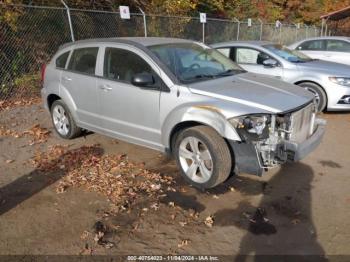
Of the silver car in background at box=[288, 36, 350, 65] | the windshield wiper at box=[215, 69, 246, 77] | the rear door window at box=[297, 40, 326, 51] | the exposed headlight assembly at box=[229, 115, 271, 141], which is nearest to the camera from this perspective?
the exposed headlight assembly at box=[229, 115, 271, 141]

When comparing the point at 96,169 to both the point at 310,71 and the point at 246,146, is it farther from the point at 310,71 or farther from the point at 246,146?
the point at 310,71

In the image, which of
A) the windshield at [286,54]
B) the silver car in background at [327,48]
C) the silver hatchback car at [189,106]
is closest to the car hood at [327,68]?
the windshield at [286,54]

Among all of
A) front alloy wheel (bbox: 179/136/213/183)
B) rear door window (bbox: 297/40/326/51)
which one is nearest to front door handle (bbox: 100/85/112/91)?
front alloy wheel (bbox: 179/136/213/183)

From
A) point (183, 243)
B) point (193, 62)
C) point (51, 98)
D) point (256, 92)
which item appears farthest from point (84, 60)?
point (183, 243)

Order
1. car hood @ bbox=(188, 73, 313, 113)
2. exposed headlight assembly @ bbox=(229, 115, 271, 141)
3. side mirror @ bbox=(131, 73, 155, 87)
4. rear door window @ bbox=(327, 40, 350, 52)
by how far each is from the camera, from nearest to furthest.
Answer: exposed headlight assembly @ bbox=(229, 115, 271, 141)
car hood @ bbox=(188, 73, 313, 113)
side mirror @ bbox=(131, 73, 155, 87)
rear door window @ bbox=(327, 40, 350, 52)

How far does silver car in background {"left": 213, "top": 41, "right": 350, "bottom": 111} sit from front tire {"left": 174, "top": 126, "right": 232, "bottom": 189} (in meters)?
3.97

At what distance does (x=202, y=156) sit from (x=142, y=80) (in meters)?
1.23

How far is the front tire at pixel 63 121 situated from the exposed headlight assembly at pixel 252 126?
3300mm

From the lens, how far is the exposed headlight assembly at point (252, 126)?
4176mm

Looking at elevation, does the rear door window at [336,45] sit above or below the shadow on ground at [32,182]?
above

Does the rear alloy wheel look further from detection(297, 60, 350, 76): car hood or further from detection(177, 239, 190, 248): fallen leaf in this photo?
detection(177, 239, 190, 248): fallen leaf

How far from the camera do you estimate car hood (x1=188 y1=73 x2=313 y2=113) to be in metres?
4.34

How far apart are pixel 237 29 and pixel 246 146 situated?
1571 cm

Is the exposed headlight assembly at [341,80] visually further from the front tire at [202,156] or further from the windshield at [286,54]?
the front tire at [202,156]
